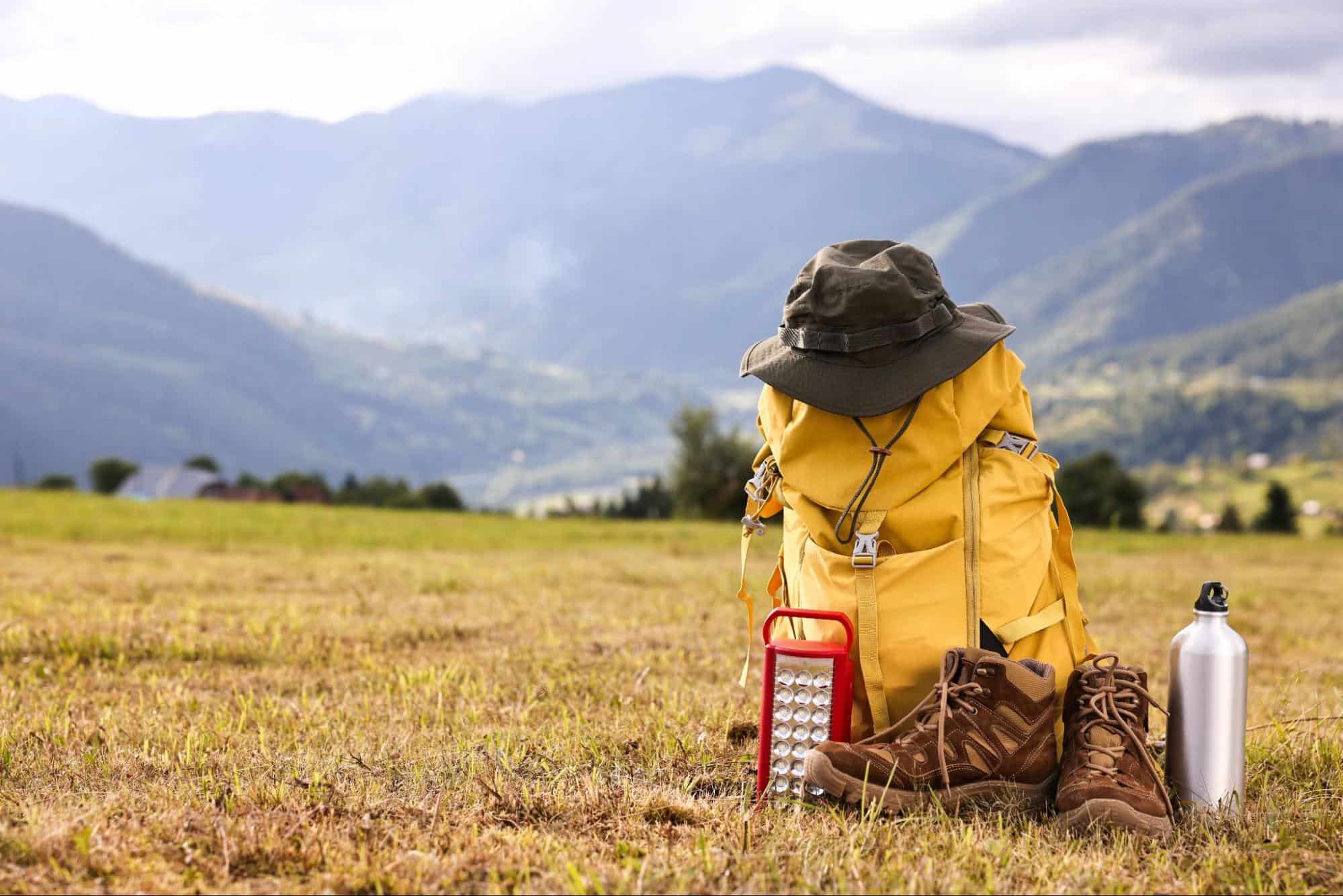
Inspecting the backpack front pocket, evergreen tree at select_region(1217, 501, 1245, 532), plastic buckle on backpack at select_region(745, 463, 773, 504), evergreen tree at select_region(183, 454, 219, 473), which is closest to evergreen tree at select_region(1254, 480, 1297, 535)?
evergreen tree at select_region(1217, 501, 1245, 532)

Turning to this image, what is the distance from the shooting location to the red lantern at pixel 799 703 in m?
4.00

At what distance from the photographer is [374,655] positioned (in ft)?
24.4

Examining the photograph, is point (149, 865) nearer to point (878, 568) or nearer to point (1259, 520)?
point (878, 568)

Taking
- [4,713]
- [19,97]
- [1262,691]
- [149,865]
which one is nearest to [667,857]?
[149,865]

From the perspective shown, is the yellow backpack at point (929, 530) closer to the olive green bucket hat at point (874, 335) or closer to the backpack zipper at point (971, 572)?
the backpack zipper at point (971, 572)

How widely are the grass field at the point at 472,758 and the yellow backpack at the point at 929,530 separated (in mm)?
615

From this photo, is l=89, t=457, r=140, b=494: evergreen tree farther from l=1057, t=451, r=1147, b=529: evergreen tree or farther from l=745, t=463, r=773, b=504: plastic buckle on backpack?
l=745, t=463, r=773, b=504: plastic buckle on backpack

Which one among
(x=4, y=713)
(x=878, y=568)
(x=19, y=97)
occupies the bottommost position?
(x=4, y=713)

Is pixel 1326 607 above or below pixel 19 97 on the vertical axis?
below

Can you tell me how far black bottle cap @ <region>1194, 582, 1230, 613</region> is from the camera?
3.92m

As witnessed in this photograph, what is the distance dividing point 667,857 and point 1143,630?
830cm

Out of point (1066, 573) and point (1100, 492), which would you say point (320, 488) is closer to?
point (1100, 492)

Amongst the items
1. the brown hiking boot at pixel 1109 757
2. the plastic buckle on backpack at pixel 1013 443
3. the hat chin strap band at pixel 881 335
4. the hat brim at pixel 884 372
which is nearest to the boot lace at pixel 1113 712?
the brown hiking boot at pixel 1109 757

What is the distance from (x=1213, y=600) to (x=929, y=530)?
97cm
